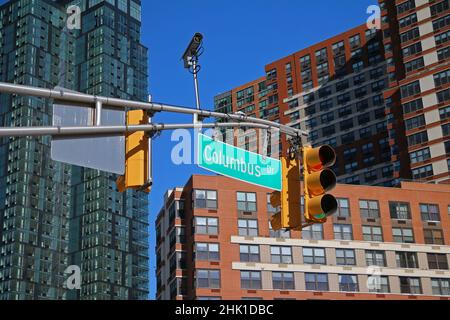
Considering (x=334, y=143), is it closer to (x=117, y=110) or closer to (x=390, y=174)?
(x=390, y=174)

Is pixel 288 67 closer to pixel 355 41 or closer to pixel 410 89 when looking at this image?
pixel 355 41

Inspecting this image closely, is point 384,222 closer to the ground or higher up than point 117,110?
higher up

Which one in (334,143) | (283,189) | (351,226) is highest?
(334,143)

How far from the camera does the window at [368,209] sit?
85062 millimetres

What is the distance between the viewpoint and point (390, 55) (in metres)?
116

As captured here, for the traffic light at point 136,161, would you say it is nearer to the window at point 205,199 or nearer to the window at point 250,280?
the window at point 250,280

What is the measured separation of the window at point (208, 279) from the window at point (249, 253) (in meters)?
3.35

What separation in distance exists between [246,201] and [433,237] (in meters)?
21.9

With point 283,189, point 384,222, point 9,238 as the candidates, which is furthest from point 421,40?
point 9,238

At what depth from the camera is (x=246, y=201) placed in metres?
81.9

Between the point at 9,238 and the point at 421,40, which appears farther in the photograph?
the point at 9,238

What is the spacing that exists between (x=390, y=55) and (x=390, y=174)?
18781 millimetres

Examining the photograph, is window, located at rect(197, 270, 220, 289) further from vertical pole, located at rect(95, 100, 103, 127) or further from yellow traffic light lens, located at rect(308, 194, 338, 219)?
vertical pole, located at rect(95, 100, 103, 127)

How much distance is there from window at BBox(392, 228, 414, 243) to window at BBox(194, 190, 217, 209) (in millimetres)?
20559
